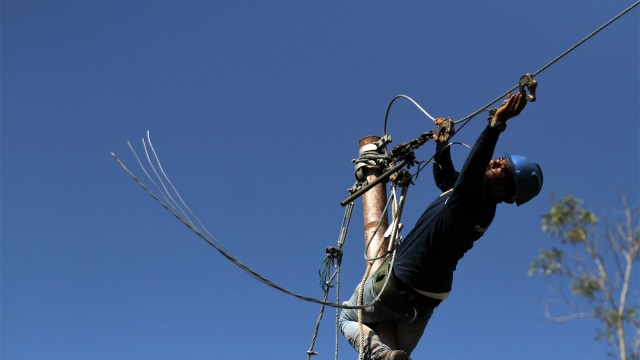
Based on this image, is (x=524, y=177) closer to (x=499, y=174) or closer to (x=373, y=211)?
(x=499, y=174)

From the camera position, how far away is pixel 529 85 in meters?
3.58

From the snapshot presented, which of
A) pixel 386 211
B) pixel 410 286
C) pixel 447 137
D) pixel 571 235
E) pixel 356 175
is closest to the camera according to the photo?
pixel 410 286

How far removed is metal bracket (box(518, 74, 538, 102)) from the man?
3cm

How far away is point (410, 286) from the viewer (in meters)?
3.94

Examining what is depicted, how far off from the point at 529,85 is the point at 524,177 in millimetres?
508

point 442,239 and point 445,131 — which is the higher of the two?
point 445,131

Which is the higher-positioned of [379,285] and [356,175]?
[356,175]

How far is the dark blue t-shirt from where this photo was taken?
12.0 ft

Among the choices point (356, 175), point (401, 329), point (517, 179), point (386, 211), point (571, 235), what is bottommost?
point (401, 329)

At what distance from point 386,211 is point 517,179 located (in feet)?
3.65

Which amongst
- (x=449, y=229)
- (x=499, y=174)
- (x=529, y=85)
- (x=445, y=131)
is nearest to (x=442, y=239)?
(x=449, y=229)

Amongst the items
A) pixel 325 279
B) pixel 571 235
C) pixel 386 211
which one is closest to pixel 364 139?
pixel 386 211

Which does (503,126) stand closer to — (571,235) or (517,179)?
(517,179)

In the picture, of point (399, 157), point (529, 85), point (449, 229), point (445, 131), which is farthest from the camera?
point (399, 157)
